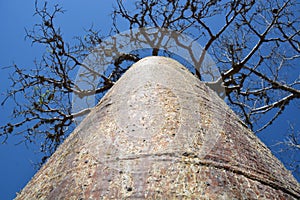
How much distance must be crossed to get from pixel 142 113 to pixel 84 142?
0.82ft

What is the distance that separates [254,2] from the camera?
469 cm

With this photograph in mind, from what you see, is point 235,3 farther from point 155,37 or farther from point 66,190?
point 66,190

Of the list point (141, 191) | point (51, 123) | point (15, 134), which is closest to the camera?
point (141, 191)

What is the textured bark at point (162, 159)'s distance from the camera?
0.79 meters

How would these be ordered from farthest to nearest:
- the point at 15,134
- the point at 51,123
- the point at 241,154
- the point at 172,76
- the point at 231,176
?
the point at 51,123, the point at 15,134, the point at 172,76, the point at 241,154, the point at 231,176

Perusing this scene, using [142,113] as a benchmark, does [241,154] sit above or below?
below

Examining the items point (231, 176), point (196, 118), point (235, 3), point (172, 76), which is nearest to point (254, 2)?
point (235, 3)

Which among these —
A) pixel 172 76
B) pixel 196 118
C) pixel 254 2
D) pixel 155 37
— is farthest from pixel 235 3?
pixel 196 118

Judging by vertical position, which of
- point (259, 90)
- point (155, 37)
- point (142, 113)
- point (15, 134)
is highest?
point (155, 37)

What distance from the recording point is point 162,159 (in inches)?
34.4

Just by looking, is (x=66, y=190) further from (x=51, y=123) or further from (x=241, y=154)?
(x=51, y=123)

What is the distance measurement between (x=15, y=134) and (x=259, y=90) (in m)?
4.01

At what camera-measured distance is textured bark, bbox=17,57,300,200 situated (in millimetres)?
793

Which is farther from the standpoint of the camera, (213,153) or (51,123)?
(51,123)
